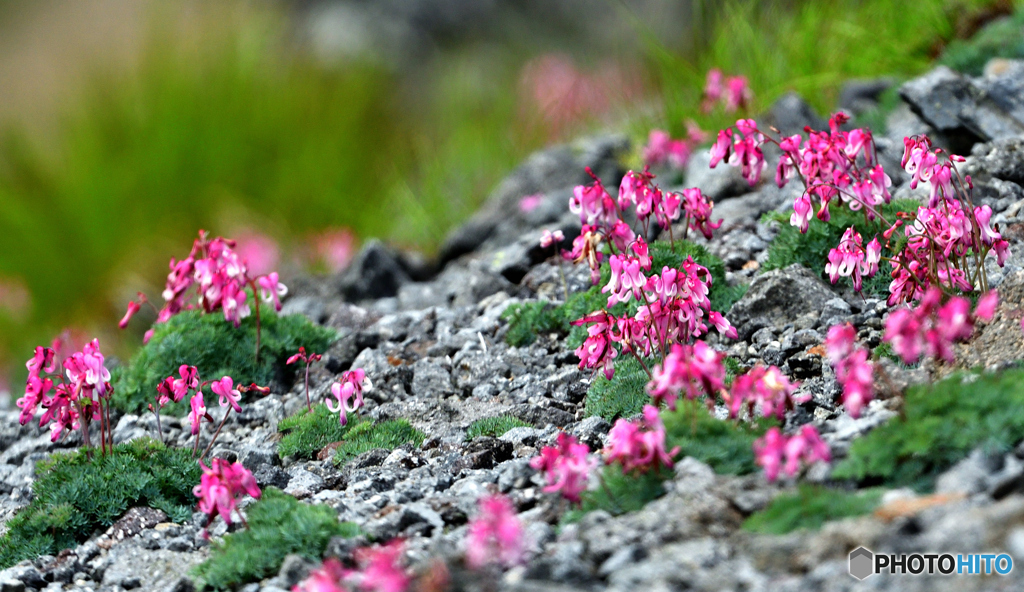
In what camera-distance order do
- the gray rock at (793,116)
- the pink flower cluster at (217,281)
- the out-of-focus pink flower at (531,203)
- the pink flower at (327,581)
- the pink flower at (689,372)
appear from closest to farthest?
the pink flower at (327,581) < the pink flower at (689,372) < the pink flower cluster at (217,281) < the gray rock at (793,116) < the out-of-focus pink flower at (531,203)

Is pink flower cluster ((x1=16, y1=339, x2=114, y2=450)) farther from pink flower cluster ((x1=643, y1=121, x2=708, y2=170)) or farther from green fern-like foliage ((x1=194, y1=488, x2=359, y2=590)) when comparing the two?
pink flower cluster ((x1=643, y1=121, x2=708, y2=170))

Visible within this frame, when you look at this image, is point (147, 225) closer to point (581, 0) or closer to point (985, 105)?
point (985, 105)

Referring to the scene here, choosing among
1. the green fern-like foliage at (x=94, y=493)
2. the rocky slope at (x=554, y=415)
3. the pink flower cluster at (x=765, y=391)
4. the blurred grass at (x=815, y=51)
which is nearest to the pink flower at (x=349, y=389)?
the rocky slope at (x=554, y=415)

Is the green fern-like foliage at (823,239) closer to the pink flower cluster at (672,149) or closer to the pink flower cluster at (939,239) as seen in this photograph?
the pink flower cluster at (939,239)

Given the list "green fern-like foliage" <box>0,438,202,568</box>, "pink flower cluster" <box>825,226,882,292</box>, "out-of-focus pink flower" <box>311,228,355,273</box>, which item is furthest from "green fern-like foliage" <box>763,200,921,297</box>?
"out-of-focus pink flower" <box>311,228,355,273</box>

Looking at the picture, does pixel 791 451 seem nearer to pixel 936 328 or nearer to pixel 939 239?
pixel 936 328

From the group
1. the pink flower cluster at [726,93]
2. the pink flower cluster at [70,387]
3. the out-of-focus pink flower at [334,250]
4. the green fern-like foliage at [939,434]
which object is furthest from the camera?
the out-of-focus pink flower at [334,250]

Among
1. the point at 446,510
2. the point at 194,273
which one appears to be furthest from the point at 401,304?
the point at 446,510

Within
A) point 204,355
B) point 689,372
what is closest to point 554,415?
point 689,372
